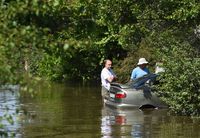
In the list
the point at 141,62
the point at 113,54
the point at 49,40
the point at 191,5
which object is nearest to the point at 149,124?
the point at 141,62

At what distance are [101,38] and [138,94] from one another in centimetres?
1627

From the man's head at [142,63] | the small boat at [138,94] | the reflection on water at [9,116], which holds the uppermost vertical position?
the man's head at [142,63]

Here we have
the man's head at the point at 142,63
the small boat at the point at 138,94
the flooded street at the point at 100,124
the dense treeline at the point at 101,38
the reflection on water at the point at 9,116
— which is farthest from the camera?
the man's head at the point at 142,63

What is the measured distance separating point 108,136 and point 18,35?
8.28 metres

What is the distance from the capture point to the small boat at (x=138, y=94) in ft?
53.6

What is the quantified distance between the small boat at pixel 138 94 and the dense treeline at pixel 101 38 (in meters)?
0.52

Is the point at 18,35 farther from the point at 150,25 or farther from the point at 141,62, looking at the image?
→ the point at 150,25

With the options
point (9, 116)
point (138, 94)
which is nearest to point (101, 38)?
point (138, 94)

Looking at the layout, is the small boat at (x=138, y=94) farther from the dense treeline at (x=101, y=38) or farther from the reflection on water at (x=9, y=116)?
the reflection on water at (x=9, y=116)

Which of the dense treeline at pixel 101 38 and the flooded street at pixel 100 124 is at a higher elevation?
the dense treeline at pixel 101 38

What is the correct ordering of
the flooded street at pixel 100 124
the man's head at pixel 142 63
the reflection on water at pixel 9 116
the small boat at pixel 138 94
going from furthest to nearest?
the man's head at pixel 142 63, the small boat at pixel 138 94, the flooded street at pixel 100 124, the reflection on water at pixel 9 116

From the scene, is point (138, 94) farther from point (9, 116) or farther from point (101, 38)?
point (101, 38)

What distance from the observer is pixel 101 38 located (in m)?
32.4

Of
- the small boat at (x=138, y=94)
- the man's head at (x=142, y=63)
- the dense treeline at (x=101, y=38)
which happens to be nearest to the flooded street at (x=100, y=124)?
the small boat at (x=138, y=94)
